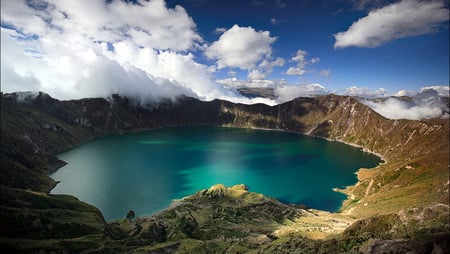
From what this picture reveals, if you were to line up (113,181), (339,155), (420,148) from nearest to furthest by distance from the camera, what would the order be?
1. (113,181)
2. (420,148)
3. (339,155)

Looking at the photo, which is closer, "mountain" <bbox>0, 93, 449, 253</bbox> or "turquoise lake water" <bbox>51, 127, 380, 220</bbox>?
"mountain" <bbox>0, 93, 449, 253</bbox>

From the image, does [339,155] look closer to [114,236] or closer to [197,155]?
[197,155]

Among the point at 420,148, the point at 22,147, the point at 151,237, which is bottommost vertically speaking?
the point at 151,237

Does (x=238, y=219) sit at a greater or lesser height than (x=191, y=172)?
lesser

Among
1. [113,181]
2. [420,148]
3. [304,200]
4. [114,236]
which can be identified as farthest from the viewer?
[420,148]

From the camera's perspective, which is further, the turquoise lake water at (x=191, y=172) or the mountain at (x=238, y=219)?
the turquoise lake water at (x=191, y=172)

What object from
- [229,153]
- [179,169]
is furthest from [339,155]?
[179,169]

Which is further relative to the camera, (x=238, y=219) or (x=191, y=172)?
(x=191, y=172)

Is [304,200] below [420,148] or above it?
below
